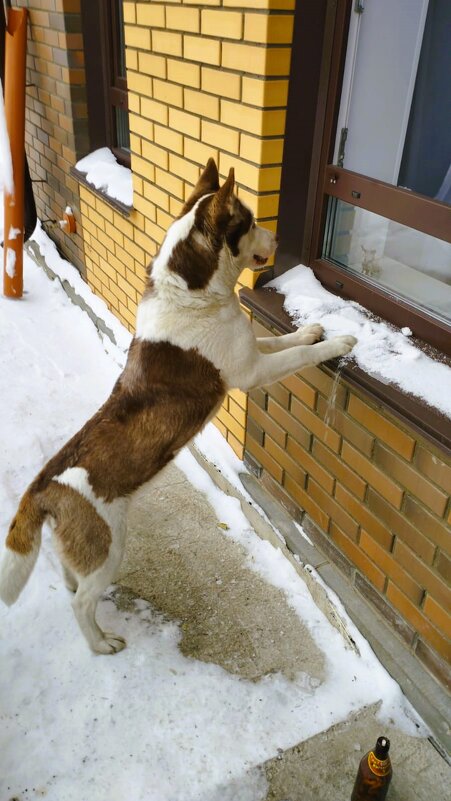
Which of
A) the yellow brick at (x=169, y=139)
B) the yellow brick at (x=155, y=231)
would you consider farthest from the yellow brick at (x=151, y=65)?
the yellow brick at (x=155, y=231)

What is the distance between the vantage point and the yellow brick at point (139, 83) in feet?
10.9

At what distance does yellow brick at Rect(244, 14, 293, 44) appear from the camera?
2.24 meters

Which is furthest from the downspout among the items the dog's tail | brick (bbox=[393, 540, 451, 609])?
brick (bbox=[393, 540, 451, 609])

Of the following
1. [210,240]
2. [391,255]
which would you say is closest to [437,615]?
[391,255]

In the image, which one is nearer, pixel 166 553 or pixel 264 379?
pixel 264 379

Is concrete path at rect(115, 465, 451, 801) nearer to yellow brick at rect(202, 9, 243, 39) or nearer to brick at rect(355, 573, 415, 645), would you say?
brick at rect(355, 573, 415, 645)

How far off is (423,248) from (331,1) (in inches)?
38.8

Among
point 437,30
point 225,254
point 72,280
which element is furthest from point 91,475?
point 72,280

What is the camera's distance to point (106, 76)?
460cm

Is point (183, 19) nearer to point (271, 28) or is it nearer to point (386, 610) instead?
point (271, 28)

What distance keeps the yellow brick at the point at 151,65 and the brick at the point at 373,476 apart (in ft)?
7.07

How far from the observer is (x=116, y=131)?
4.83 metres

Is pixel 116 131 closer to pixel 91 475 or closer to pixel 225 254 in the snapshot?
pixel 225 254

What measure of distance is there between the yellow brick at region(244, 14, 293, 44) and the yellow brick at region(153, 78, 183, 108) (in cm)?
76
